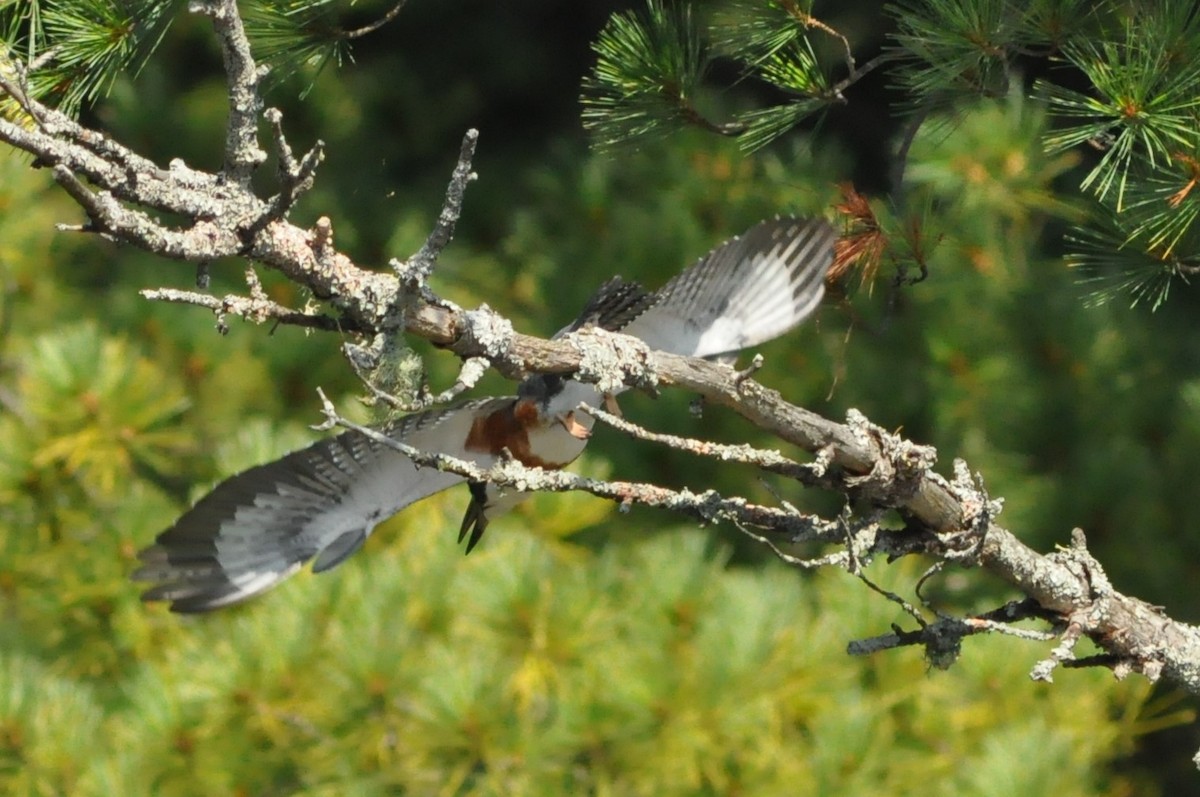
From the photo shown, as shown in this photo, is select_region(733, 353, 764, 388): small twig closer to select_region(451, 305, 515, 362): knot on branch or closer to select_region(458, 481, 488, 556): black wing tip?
select_region(451, 305, 515, 362): knot on branch

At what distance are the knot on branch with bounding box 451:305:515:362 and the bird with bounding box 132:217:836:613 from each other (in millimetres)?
460

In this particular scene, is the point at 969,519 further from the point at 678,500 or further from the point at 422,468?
the point at 422,468

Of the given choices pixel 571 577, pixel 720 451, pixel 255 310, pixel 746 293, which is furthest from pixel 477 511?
pixel 255 310

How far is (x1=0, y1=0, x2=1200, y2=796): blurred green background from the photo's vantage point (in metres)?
2.13

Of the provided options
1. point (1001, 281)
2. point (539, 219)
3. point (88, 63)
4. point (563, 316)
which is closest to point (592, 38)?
point (539, 219)

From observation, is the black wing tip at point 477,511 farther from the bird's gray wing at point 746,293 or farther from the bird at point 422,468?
the bird's gray wing at point 746,293

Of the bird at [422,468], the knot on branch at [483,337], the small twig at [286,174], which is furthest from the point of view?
the bird at [422,468]

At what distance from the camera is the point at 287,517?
1673mm

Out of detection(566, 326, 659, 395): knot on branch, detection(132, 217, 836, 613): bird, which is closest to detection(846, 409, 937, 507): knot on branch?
detection(566, 326, 659, 395): knot on branch

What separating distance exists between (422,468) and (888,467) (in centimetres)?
57

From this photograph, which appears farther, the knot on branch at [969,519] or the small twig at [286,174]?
the knot on branch at [969,519]

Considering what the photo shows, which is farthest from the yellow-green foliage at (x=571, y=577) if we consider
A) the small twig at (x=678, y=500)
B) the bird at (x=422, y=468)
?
the small twig at (x=678, y=500)

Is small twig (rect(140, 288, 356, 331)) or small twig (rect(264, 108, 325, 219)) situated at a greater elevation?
small twig (rect(264, 108, 325, 219))

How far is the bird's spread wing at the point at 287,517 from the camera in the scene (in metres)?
1.56
